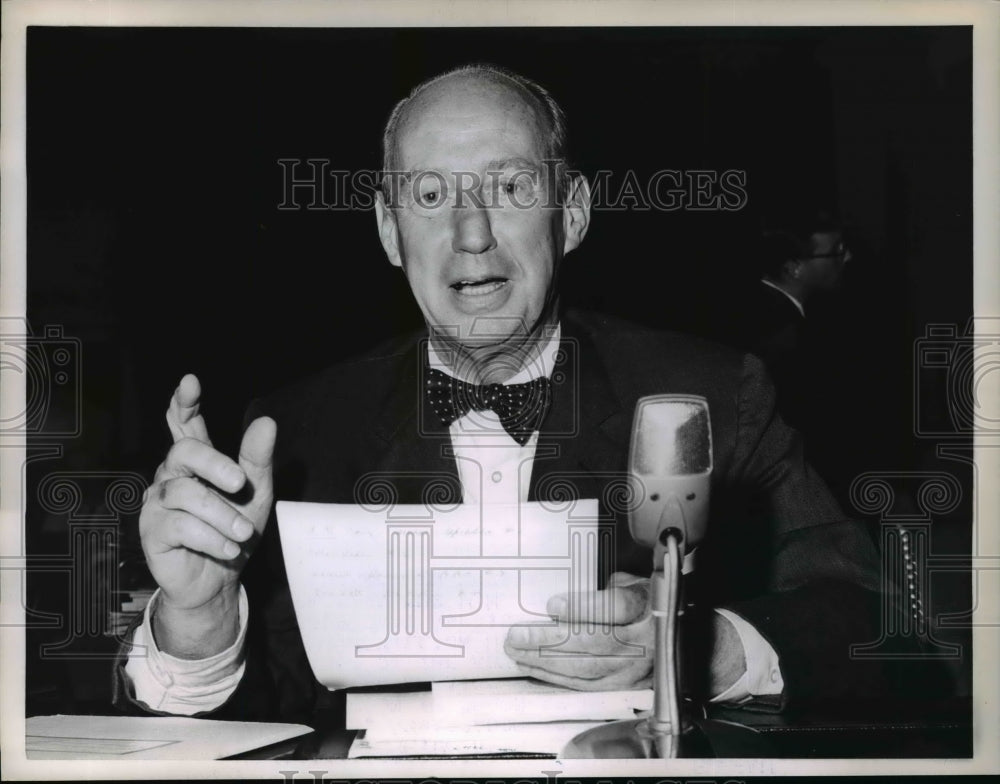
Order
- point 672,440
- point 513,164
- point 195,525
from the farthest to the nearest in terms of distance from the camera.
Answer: point 513,164 < point 195,525 < point 672,440

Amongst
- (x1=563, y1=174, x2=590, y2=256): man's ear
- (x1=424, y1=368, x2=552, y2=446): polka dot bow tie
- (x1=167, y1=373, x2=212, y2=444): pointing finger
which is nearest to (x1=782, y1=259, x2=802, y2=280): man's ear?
(x1=563, y1=174, x2=590, y2=256): man's ear

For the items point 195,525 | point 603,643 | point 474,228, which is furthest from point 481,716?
point 474,228

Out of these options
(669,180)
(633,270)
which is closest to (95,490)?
(633,270)

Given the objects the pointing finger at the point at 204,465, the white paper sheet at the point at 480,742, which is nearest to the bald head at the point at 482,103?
the pointing finger at the point at 204,465

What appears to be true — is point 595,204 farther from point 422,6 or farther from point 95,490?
point 95,490

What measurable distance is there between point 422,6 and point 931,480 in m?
1.28

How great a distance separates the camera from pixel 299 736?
1.93 m

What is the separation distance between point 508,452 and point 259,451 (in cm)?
44

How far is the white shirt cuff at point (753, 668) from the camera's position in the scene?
6.32ft

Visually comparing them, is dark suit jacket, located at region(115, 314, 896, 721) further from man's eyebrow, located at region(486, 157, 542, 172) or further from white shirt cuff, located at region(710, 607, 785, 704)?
man's eyebrow, located at region(486, 157, 542, 172)

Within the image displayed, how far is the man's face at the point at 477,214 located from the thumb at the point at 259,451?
13.8 inches

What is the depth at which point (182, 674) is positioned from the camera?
1.93 m

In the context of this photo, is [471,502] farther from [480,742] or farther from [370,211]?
[370,211]

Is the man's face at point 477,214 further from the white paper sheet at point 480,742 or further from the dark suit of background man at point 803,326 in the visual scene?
the white paper sheet at point 480,742
